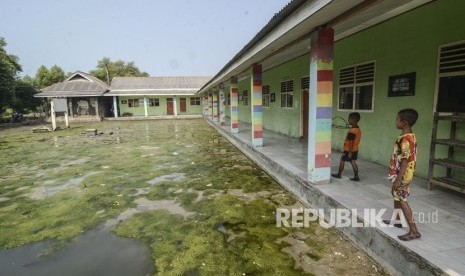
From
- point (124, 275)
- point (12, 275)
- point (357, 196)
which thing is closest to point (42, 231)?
point (12, 275)

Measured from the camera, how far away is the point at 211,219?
4.82 meters

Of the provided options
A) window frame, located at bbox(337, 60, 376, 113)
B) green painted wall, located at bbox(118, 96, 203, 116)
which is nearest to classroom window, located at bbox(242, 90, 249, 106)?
window frame, located at bbox(337, 60, 376, 113)

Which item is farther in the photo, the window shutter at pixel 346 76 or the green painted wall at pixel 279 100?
the green painted wall at pixel 279 100

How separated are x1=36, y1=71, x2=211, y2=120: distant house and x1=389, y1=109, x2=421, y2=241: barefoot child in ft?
99.2

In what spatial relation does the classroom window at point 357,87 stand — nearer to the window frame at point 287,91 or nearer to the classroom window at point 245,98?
the window frame at point 287,91

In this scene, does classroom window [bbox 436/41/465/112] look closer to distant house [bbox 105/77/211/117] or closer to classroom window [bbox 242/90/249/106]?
classroom window [bbox 242/90/249/106]

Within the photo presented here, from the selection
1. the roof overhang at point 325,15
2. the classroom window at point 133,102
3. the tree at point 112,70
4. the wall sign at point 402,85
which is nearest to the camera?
the roof overhang at point 325,15

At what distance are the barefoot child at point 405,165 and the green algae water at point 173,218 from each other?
0.67 meters

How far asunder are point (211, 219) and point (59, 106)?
3020 centimetres

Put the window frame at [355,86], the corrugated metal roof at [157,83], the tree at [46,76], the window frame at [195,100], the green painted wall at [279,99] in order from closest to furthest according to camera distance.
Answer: the window frame at [355,86]
the green painted wall at [279,99]
the corrugated metal roof at [157,83]
the window frame at [195,100]
the tree at [46,76]

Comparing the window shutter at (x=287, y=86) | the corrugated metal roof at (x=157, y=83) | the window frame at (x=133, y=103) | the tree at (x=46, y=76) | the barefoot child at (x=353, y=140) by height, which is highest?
the tree at (x=46, y=76)

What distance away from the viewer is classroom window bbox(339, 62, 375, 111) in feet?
23.0

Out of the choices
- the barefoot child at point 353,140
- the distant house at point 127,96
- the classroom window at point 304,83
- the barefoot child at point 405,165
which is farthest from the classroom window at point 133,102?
the barefoot child at point 405,165

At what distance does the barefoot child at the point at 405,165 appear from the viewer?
309 centimetres
